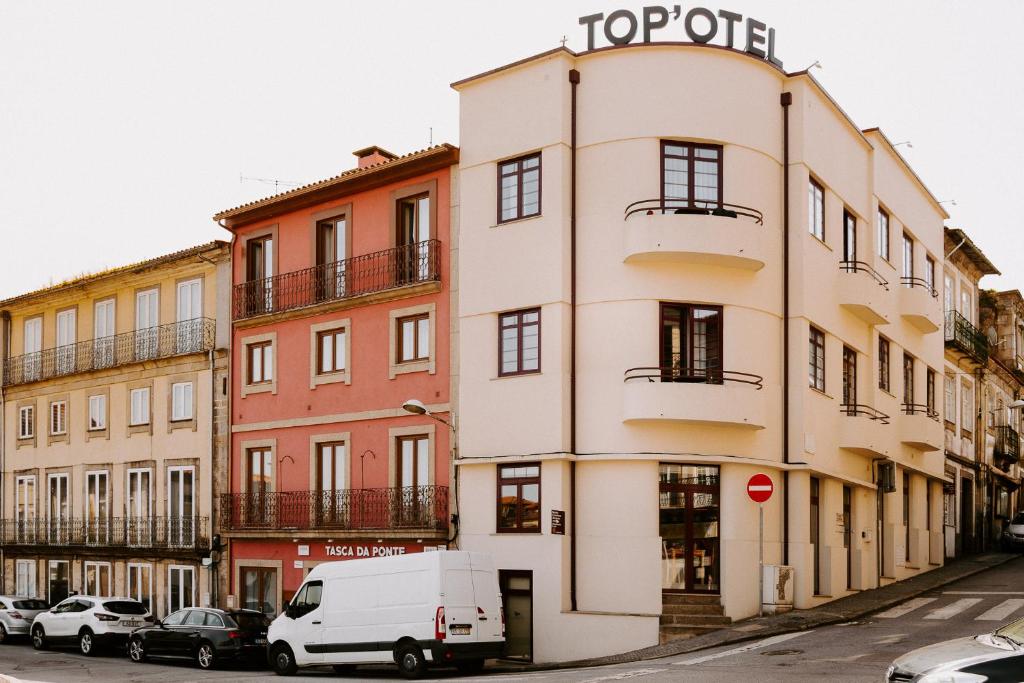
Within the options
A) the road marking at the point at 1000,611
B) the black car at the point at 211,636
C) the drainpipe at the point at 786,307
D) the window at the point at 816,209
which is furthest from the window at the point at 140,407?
the road marking at the point at 1000,611

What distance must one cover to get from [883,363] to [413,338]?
13492 mm

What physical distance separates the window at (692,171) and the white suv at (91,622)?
56.0 feet

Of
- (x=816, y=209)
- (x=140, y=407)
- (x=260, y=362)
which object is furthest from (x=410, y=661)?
(x=140, y=407)

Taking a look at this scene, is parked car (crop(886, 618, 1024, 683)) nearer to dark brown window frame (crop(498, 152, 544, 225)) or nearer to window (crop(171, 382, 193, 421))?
dark brown window frame (crop(498, 152, 544, 225))

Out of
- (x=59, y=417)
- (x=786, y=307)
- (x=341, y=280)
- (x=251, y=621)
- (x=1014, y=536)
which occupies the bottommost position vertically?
(x=251, y=621)

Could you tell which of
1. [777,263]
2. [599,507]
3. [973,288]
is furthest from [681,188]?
[973,288]

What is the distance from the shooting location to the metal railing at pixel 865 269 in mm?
30891

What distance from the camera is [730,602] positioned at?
25.3 m

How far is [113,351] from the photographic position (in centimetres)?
3822

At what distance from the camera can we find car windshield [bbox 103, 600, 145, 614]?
3133 cm

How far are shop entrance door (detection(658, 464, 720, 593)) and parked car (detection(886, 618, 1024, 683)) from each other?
1299 cm

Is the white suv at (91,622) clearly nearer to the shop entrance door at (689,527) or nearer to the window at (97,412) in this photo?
the window at (97,412)

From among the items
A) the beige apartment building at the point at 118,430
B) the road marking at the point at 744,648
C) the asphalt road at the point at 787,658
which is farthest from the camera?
the beige apartment building at the point at 118,430

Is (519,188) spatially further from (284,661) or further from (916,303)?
(916,303)
